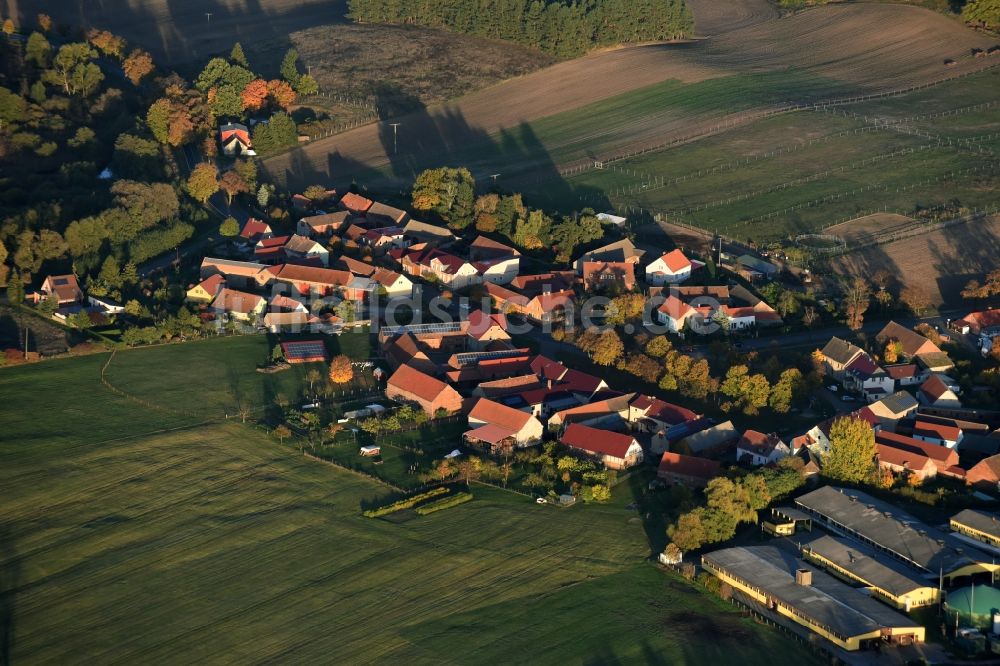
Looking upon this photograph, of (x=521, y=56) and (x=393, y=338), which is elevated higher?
(x=521, y=56)

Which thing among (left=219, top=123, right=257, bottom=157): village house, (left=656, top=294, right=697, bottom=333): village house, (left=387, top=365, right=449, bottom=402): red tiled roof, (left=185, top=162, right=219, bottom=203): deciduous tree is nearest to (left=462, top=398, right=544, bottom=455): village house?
(left=387, top=365, right=449, bottom=402): red tiled roof

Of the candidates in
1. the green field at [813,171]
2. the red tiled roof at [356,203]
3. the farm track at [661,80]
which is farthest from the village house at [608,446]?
the farm track at [661,80]

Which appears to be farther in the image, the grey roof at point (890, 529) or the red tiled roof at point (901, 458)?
the red tiled roof at point (901, 458)

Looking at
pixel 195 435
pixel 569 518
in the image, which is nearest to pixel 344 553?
pixel 569 518

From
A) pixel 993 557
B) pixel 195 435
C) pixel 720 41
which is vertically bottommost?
pixel 993 557

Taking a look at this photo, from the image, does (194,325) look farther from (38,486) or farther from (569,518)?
(569,518)

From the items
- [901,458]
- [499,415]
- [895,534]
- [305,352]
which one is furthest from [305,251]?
[895,534]

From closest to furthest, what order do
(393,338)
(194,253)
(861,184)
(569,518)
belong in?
1. (569,518)
2. (393,338)
3. (194,253)
4. (861,184)

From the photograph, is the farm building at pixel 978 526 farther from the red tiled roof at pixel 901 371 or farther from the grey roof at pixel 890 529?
the red tiled roof at pixel 901 371
